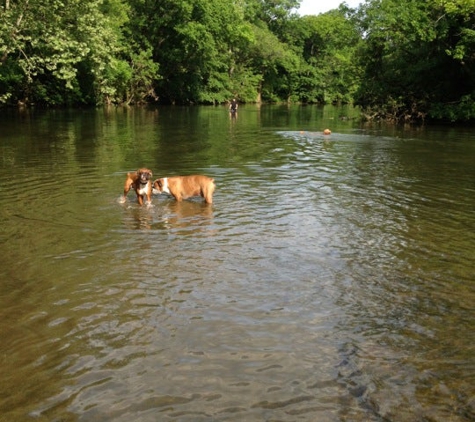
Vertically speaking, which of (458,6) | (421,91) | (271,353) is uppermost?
(458,6)

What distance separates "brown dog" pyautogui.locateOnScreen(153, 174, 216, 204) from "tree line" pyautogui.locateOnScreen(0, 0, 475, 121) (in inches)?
754

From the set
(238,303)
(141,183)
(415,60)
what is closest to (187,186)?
(141,183)

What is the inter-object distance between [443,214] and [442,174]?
19.9 feet

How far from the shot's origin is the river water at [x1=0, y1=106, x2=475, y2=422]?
171 inches

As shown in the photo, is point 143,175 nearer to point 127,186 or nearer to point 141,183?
point 141,183

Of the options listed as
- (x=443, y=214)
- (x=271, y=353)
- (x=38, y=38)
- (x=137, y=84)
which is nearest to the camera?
(x=271, y=353)

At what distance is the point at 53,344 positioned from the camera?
5141 millimetres

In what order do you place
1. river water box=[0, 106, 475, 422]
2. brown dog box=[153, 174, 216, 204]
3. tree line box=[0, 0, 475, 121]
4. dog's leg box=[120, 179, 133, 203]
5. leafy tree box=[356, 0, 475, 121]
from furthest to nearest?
leafy tree box=[356, 0, 475, 121] < tree line box=[0, 0, 475, 121] < brown dog box=[153, 174, 216, 204] < dog's leg box=[120, 179, 133, 203] < river water box=[0, 106, 475, 422]

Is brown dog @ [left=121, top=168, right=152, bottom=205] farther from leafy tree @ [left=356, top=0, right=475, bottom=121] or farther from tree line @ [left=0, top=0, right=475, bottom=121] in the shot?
leafy tree @ [left=356, top=0, right=475, bottom=121]

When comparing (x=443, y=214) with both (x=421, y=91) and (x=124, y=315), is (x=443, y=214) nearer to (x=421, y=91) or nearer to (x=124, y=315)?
(x=124, y=315)

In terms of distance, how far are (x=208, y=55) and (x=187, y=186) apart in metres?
60.3

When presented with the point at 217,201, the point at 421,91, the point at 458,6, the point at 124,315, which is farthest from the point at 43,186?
the point at 421,91

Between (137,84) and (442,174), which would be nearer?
(442,174)

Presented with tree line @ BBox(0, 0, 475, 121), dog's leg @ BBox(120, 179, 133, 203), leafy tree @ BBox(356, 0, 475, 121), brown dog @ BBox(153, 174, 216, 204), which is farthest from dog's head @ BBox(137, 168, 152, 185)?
leafy tree @ BBox(356, 0, 475, 121)
